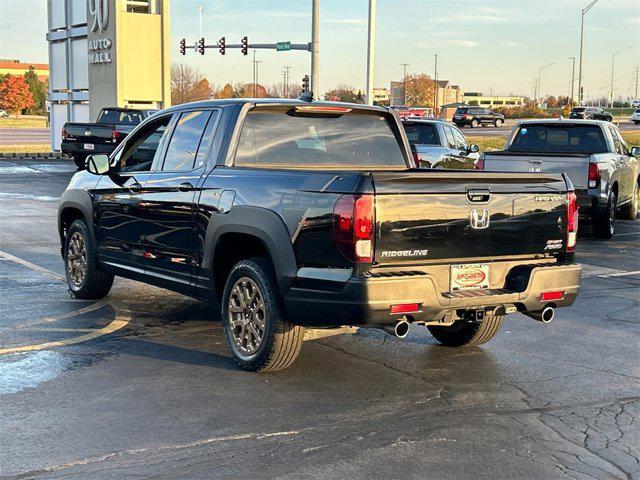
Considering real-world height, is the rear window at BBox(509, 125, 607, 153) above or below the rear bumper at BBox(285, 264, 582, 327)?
above

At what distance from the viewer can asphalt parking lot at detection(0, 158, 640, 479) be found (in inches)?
179

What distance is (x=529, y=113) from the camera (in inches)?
3661

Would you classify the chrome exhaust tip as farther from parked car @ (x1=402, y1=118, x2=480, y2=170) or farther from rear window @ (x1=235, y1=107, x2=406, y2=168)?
parked car @ (x1=402, y1=118, x2=480, y2=170)

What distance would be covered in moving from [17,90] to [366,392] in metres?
125

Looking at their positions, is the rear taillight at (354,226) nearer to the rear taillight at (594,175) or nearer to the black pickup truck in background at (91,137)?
the rear taillight at (594,175)

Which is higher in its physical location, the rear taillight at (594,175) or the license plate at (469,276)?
the rear taillight at (594,175)

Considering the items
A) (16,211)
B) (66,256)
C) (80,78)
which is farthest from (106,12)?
(66,256)

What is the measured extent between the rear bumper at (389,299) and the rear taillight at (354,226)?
0.54 ft

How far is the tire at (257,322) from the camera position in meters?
5.96

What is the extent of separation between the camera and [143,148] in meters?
8.05

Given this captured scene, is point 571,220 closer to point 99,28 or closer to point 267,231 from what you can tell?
point 267,231

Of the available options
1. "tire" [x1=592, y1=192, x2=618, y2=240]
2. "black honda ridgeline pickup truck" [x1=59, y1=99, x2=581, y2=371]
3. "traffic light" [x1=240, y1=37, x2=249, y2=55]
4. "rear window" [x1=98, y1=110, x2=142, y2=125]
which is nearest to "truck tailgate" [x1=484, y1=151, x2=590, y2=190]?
"tire" [x1=592, y1=192, x2=618, y2=240]

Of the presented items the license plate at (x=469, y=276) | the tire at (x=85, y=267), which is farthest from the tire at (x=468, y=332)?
the tire at (x=85, y=267)

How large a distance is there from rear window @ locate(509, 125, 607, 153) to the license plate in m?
9.30
